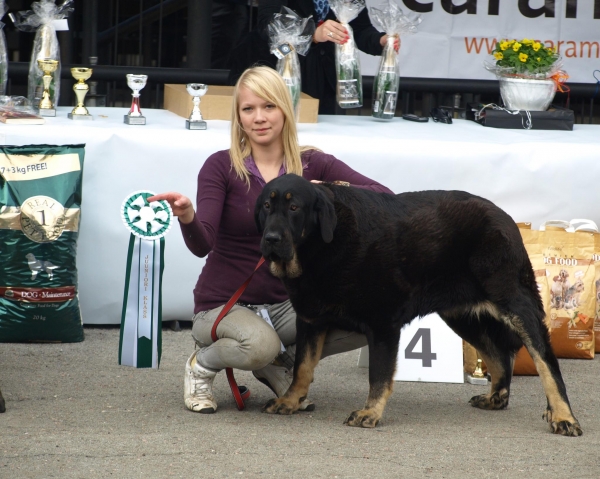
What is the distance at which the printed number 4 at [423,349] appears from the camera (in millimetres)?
4496

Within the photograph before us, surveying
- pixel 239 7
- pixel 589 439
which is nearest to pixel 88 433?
pixel 589 439

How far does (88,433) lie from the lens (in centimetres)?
348

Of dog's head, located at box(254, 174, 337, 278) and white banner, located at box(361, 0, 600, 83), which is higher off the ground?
white banner, located at box(361, 0, 600, 83)

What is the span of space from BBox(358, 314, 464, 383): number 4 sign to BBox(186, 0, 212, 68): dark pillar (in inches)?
119

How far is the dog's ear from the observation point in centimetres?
340

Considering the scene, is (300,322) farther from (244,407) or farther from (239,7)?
(239,7)

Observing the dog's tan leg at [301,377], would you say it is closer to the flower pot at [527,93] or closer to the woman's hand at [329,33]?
the woman's hand at [329,33]

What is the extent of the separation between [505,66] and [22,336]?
3077 millimetres

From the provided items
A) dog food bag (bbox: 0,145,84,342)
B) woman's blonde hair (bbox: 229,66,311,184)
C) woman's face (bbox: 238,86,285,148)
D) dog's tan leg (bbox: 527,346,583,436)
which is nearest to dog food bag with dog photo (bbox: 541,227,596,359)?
dog's tan leg (bbox: 527,346,583,436)

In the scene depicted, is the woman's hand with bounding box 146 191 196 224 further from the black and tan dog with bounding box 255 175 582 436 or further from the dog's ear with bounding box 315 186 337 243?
the dog's ear with bounding box 315 186 337 243

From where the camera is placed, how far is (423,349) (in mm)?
4520

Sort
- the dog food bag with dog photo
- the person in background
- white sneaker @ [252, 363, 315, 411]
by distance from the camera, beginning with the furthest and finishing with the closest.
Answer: the person in background
the dog food bag with dog photo
white sneaker @ [252, 363, 315, 411]

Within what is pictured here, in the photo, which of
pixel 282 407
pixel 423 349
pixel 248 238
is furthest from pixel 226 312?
pixel 423 349

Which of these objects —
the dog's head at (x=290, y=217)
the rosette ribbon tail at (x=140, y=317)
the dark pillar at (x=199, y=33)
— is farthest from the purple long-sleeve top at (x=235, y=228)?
the dark pillar at (x=199, y=33)
